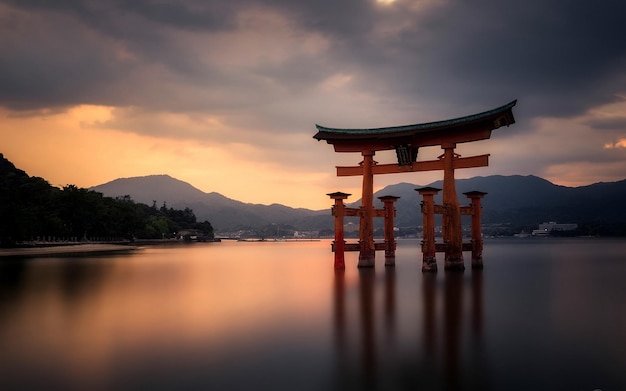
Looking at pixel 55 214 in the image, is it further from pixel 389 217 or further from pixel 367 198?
pixel 367 198

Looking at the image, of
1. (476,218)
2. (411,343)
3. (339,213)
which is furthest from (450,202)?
(411,343)

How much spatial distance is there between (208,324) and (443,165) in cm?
1543

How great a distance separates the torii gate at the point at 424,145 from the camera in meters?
22.3

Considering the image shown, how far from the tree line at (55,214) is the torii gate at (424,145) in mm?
39043

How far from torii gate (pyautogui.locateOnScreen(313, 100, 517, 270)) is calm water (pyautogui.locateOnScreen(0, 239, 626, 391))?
4.36 metres

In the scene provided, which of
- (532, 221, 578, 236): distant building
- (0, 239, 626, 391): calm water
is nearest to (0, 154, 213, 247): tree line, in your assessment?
(0, 239, 626, 391): calm water

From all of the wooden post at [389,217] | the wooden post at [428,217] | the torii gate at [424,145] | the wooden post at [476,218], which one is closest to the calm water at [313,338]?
the wooden post at [428,217]

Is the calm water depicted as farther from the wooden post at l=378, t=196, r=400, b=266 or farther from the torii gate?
the wooden post at l=378, t=196, r=400, b=266

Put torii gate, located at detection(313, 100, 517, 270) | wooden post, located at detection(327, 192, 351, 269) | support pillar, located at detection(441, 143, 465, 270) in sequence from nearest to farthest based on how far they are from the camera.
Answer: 1. torii gate, located at detection(313, 100, 517, 270)
2. support pillar, located at detection(441, 143, 465, 270)
3. wooden post, located at detection(327, 192, 351, 269)

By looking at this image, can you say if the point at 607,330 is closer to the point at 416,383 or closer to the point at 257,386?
the point at 416,383

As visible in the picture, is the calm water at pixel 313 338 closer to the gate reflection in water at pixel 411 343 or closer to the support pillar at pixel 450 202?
the gate reflection in water at pixel 411 343

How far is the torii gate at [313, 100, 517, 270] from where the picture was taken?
22281mm

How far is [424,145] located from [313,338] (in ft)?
52.4

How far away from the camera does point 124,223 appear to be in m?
90.4
